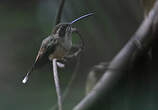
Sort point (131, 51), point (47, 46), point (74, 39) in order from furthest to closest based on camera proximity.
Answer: point (131, 51)
point (74, 39)
point (47, 46)

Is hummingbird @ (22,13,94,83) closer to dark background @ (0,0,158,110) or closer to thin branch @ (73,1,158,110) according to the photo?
dark background @ (0,0,158,110)

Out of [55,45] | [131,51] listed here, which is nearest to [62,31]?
[55,45]

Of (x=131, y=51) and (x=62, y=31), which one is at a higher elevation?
(x=62, y=31)

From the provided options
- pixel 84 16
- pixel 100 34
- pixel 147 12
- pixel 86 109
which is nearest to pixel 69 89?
pixel 86 109

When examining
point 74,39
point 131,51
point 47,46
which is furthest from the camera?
point 131,51

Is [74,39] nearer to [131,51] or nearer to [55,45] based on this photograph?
[55,45]

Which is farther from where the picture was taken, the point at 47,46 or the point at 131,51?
the point at 131,51

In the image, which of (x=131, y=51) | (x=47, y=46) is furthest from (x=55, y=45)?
(x=131, y=51)
